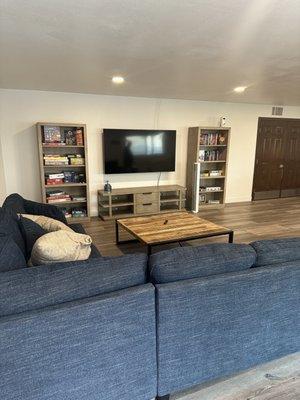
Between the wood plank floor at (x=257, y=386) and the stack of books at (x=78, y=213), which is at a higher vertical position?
the stack of books at (x=78, y=213)

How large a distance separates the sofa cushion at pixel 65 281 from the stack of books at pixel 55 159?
3563 millimetres

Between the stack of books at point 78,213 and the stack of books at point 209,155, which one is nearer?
the stack of books at point 78,213

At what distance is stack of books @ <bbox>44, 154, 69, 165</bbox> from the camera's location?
4.53m

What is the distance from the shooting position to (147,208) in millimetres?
5191

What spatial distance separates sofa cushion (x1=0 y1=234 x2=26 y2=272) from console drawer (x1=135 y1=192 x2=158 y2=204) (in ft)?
11.9

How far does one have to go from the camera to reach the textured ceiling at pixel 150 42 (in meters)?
1.70

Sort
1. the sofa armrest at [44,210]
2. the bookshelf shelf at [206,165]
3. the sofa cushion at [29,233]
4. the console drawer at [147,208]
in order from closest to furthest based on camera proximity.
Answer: the sofa cushion at [29,233] < the sofa armrest at [44,210] < the console drawer at [147,208] < the bookshelf shelf at [206,165]

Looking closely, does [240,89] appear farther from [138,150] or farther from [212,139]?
[138,150]

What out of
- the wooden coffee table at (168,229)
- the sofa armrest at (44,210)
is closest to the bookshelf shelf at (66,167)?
the wooden coffee table at (168,229)

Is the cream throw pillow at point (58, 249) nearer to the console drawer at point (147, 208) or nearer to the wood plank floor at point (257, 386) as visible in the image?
the wood plank floor at point (257, 386)

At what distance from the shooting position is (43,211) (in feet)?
9.87

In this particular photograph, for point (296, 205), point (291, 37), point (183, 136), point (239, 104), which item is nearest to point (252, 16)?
point (291, 37)

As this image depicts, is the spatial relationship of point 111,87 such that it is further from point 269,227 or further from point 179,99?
point 269,227

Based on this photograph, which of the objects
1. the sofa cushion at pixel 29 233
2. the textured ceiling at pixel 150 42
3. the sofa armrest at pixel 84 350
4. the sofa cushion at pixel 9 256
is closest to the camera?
the sofa armrest at pixel 84 350
